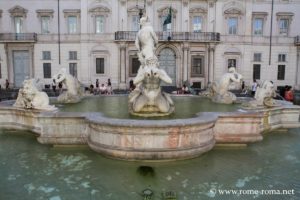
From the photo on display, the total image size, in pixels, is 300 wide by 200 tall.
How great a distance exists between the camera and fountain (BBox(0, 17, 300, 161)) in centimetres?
546

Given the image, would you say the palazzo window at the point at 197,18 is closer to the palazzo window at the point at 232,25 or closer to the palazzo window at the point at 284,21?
the palazzo window at the point at 232,25

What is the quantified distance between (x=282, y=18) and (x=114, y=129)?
2576cm

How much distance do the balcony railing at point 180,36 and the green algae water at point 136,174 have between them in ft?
66.3

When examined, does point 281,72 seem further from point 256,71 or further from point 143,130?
point 143,130

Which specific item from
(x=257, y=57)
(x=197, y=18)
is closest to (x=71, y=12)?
(x=197, y=18)

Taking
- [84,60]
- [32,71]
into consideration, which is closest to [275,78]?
[84,60]

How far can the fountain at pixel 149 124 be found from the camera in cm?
546

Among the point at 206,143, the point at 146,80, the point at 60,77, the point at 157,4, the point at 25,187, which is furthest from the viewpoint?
the point at 157,4

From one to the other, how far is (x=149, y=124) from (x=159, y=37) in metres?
21.4

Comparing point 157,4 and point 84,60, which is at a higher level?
point 157,4

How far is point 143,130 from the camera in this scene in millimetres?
5402

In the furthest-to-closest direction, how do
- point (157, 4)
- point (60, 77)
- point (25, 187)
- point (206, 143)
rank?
point (157, 4) < point (60, 77) < point (206, 143) < point (25, 187)

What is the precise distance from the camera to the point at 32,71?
26.8m

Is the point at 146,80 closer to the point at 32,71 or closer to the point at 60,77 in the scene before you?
the point at 60,77
